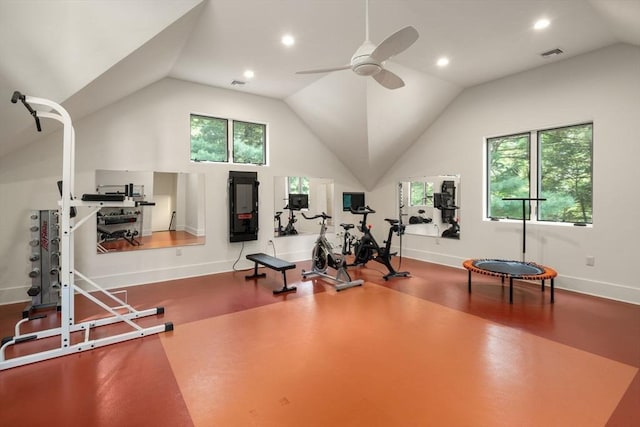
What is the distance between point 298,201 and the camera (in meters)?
6.88

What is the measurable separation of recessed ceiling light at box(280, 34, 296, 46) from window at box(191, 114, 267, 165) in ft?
7.79

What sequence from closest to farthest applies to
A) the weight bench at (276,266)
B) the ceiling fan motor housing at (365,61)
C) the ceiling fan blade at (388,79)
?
the ceiling fan motor housing at (365,61), the ceiling fan blade at (388,79), the weight bench at (276,266)

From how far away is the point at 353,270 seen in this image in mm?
6145

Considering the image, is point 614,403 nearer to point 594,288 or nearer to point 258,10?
point 594,288

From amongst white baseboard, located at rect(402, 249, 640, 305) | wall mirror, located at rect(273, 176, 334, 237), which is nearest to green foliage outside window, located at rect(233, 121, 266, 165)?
wall mirror, located at rect(273, 176, 334, 237)

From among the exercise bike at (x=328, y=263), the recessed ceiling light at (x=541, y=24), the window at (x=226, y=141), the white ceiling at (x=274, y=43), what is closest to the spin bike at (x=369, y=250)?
the exercise bike at (x=328, y=263)

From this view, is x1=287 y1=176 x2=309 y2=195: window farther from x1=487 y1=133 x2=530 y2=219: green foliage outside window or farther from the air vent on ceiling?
the air vent on ceiling

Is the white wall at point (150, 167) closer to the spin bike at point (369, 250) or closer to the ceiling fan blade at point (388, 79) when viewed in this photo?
the spin bike at point (369, 250)

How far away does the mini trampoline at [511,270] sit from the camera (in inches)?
161

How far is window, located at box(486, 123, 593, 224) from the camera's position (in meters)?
4.69

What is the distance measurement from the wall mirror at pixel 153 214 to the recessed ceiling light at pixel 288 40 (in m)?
2.86

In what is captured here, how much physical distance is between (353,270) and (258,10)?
15.2 ft

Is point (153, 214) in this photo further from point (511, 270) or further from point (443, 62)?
point (511, 270)

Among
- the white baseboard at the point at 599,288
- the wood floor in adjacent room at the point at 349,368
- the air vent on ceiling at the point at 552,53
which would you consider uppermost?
the air vent on ceiling at the point at 552,53
